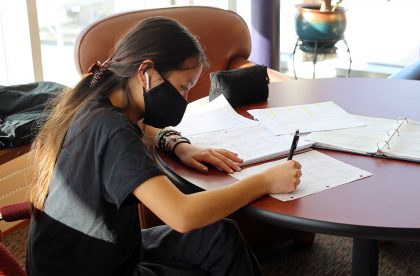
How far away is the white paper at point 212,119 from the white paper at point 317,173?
29 centimetres

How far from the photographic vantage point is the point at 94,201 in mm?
1129

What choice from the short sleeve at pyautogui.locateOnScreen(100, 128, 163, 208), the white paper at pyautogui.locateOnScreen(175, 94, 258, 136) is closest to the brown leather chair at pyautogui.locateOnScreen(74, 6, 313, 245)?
the white paper at pyautogui.locateOnScreen(175, 94, 258, 136)

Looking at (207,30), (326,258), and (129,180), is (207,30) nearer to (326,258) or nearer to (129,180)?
(326,258)

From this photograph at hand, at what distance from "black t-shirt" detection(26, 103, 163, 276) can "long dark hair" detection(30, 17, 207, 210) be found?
0.04 metres

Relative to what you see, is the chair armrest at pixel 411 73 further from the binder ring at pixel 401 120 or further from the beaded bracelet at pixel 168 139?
the beaded bracelet at pixel 168 139

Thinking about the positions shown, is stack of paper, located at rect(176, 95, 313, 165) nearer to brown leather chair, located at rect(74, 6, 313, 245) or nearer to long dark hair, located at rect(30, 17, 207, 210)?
long dark hair, located at rect(30, 17, 207, 210)

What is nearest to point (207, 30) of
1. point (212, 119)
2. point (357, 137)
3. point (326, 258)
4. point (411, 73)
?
point (411, 73)

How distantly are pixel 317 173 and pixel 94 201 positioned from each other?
0.49 metres

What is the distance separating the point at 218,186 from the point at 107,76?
14.1 inches

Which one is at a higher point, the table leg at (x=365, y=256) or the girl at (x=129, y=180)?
the girl at (x=129, y=180)

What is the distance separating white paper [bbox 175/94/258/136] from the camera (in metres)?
1.51

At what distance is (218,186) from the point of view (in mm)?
1157

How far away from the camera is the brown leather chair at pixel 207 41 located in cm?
206

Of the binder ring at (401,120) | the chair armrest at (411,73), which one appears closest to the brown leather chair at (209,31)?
the chair armrest at (411,73)
